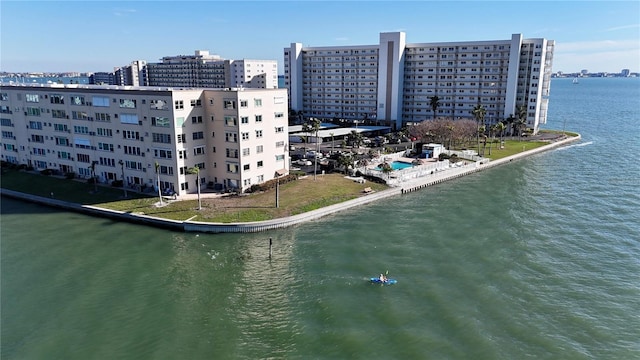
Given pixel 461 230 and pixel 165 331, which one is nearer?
pixel 165 331

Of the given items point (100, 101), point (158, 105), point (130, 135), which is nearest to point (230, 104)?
point (158, 105)

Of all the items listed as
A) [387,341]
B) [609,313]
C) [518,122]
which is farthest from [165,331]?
[518,122]

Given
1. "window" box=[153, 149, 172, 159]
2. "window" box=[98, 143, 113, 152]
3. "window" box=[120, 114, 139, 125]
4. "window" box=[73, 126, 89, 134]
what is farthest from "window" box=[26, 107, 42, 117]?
"window" box=[153, 149, 172, 159]

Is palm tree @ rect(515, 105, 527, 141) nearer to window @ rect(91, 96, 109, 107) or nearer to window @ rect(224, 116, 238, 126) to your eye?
window @ rect(224, 116, 238, 126)

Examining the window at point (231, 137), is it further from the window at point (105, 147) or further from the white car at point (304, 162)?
the white car at point (304, 162)

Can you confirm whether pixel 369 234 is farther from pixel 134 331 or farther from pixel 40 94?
pixel 40 94

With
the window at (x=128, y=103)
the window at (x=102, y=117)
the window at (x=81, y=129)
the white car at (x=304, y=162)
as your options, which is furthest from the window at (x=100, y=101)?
the white car at (x=304, y=162)

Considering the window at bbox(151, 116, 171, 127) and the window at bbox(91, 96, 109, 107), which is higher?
the window at bbox(91, 96, 109, 107)
